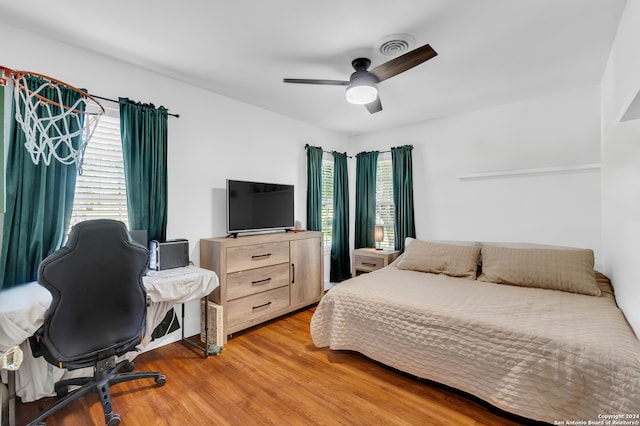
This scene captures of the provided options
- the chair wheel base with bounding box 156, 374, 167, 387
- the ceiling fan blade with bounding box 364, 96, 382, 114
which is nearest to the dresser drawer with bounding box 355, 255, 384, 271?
the ceiling fan blade with bounding box 364, 96, 382, 114

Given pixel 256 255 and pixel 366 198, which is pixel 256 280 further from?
pixel 366 198

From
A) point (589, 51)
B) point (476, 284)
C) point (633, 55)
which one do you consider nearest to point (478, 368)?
point (476, 284)

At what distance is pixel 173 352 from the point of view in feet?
8.37

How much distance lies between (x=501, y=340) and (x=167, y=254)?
98.8 inches

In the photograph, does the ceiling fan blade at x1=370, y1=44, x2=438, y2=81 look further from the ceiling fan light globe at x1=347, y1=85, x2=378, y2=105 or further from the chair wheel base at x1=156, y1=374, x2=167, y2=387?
the chair wheel base at x1=156, y1=374, x2=167, y2=387

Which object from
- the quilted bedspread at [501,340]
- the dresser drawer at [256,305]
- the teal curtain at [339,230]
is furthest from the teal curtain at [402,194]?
the dresser drawer at [256,305]

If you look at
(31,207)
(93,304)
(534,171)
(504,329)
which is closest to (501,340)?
(504,329)

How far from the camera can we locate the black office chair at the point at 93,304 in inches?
60.2

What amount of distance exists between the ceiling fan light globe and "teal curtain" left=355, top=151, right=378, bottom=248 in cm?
203

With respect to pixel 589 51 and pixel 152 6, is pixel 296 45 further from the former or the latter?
pixel 589 51

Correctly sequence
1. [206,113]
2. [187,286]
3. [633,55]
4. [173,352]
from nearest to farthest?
1. [633,55]
2. [187,286]
3. [173,352]
4. [206,113]

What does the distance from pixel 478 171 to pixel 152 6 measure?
11.6 ft

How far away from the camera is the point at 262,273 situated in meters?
3.02

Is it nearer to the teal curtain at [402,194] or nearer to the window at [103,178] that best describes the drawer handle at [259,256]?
the window at [103,178]
